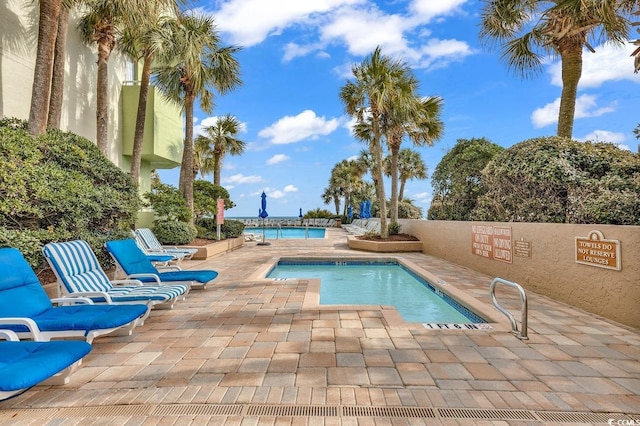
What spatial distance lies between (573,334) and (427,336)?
1771 mm

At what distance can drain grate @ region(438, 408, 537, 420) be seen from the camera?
7.93 feet

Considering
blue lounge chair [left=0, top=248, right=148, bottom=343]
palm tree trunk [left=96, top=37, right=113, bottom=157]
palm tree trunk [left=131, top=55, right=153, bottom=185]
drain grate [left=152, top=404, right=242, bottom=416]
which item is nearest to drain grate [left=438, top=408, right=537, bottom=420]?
drain grate [left=152, top=404, right=242, bottom=416]

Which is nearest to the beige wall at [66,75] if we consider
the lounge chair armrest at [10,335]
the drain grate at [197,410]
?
the lounge chair armrest at [10,335]

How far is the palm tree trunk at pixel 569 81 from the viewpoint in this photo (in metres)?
9.16

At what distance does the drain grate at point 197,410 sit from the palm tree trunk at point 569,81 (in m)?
10.3

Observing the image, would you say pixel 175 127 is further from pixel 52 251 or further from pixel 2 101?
pixel 52 251

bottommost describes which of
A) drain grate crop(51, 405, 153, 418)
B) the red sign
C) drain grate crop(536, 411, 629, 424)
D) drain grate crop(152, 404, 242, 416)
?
drain grate crop(51, 405, 153, 418)

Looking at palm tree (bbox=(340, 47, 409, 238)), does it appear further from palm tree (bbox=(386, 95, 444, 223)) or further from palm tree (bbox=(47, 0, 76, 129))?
palm tree (bbox=(47, 0, 76, 129))

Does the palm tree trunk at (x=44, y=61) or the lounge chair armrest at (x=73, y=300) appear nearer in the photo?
the lounge chair armrest at (x=73, y=300)

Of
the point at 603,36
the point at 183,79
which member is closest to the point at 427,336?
the point at 603,36

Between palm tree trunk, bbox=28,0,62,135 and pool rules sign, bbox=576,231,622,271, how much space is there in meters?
9.77

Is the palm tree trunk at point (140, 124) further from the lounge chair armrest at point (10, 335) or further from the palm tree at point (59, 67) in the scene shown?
the lounge chair armrest at point (10, 335)

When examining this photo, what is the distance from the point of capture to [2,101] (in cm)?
837

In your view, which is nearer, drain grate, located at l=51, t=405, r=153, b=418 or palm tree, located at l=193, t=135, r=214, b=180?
drain grate, located at l=51, t=405, r=153, b=418
